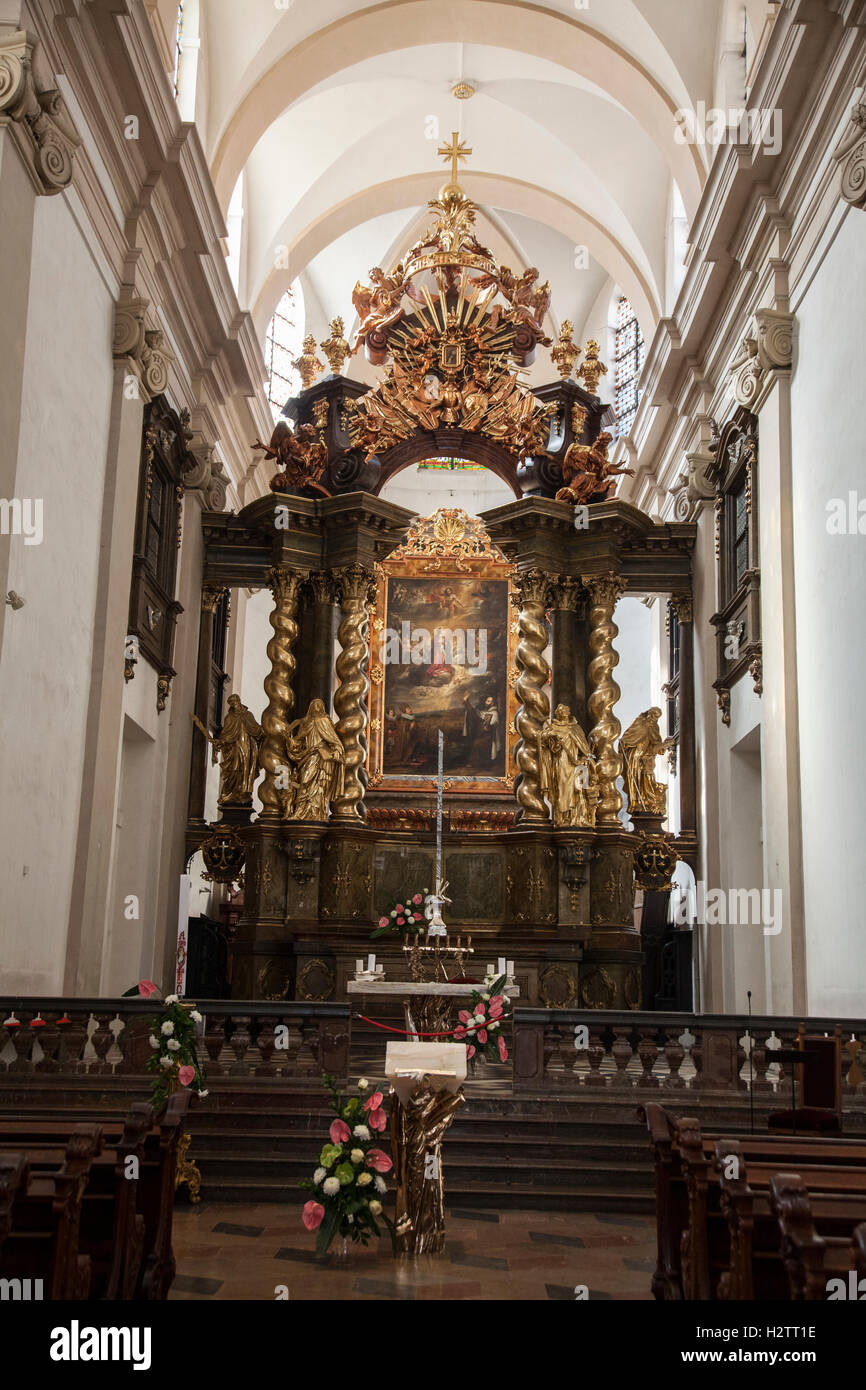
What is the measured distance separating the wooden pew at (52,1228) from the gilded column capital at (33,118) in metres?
6.97

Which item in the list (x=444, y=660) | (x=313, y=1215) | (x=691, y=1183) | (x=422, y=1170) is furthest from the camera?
(x=444, y=660)

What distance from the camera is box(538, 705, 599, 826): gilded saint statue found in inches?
569

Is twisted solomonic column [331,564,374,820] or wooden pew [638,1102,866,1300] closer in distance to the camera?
wooden pew [638,1102,866,1300]

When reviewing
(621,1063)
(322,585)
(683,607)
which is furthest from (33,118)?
(683,607)

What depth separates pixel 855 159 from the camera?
943 centimetres

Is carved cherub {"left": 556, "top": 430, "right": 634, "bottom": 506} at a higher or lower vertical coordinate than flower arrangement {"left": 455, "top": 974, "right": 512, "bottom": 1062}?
higher

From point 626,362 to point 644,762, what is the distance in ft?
31.8

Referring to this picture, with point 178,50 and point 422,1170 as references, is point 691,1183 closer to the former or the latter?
point 422,1170

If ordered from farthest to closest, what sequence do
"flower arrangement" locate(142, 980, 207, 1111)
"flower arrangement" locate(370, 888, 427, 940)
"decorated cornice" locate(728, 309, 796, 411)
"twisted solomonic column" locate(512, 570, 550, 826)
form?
1. "twisted solomonic column" locate(512, 570, 550, 826)
2. "decorated cornice" locate(728, 309, 796, 411)
3. "flower arrangement" locate(370, 888, 427, 940)
4. "flower arrangement" locate(142, 980, 207, 1111)

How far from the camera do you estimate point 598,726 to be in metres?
15.0

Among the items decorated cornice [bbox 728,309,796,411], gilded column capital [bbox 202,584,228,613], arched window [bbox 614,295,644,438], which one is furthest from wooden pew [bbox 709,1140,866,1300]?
arched window [bbox 614,295,644,438]

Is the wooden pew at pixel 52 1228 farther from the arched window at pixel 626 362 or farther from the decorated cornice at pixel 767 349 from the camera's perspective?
the arched window at pixel 626 362

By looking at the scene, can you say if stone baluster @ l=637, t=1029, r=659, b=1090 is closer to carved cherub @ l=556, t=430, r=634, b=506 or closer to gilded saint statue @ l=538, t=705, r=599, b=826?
gilded saint statue @ l=538, t=705, r=599, b=826

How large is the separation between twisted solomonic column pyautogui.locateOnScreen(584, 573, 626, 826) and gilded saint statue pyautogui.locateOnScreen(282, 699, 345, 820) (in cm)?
284
